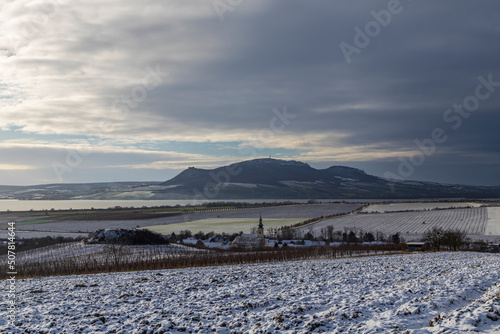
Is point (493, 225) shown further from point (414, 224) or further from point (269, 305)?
point (269, 305)

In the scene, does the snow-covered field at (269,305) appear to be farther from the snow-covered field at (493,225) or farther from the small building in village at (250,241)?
the snow-covered field at (493,225)

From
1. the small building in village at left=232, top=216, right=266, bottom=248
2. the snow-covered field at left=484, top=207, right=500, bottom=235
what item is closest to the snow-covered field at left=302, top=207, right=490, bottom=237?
the snow-covered field at left=484, top=207, right=500, bottom=235

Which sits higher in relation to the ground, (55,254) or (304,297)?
(304,297)

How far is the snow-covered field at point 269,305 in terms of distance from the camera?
13391 millimetres

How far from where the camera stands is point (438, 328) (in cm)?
1193

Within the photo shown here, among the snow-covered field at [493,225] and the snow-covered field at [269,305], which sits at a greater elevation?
the snow-covered field at [269,305]

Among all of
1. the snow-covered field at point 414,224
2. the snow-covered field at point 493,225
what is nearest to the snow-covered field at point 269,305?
the snow-covered field at point 414,224

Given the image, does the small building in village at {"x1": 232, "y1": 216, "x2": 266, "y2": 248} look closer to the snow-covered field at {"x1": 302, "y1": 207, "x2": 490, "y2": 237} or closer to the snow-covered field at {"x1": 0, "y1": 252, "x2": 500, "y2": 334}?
the snow-covered field at {"x1": 302, "y1": 207, "x2": 490, "y2": 237}

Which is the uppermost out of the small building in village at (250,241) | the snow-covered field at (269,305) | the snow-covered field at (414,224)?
the snow-covered field at (269,305)

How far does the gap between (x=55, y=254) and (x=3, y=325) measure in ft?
184

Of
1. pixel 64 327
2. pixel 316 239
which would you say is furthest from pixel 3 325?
pixel 316 239

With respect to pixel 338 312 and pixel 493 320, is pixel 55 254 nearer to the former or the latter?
pixel 338 312

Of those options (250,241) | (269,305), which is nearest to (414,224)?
(250,241)

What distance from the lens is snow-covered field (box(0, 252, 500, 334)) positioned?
13391 mm
